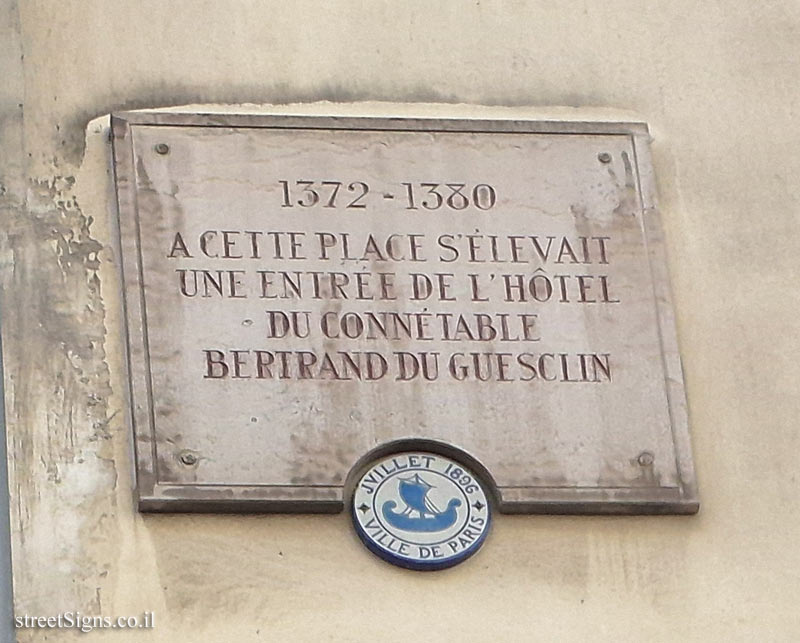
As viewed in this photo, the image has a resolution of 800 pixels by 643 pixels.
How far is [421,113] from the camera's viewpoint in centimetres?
982

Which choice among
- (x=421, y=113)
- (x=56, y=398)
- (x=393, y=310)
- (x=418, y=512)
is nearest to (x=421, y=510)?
(x=418, y=512)

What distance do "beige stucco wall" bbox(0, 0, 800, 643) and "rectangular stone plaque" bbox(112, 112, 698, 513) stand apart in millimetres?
107

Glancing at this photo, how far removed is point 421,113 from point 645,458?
1.46 m

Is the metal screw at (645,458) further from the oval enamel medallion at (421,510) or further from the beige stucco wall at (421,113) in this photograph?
the oval enamel medallion at (421,510)

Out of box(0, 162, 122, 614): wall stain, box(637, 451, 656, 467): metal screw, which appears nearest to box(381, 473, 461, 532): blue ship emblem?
box(637, 451, 656, 467): metal screw

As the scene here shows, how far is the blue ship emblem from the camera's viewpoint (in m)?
8.98

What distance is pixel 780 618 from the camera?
29.5ft

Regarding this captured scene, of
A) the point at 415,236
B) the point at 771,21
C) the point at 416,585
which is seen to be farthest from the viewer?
the point at 771,21

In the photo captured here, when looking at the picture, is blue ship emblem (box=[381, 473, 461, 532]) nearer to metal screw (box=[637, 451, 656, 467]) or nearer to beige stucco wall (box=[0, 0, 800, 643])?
beige stucco wall (box=[0, 0, 800, 643])

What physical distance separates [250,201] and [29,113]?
788 millimetres

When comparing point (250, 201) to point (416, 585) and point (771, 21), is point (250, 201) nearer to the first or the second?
point (416, 585)

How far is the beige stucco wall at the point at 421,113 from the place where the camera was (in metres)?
8.84

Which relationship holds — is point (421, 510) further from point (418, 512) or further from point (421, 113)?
point (421, 113)

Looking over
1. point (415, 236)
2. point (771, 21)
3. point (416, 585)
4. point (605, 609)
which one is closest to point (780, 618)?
point (605, 609)
